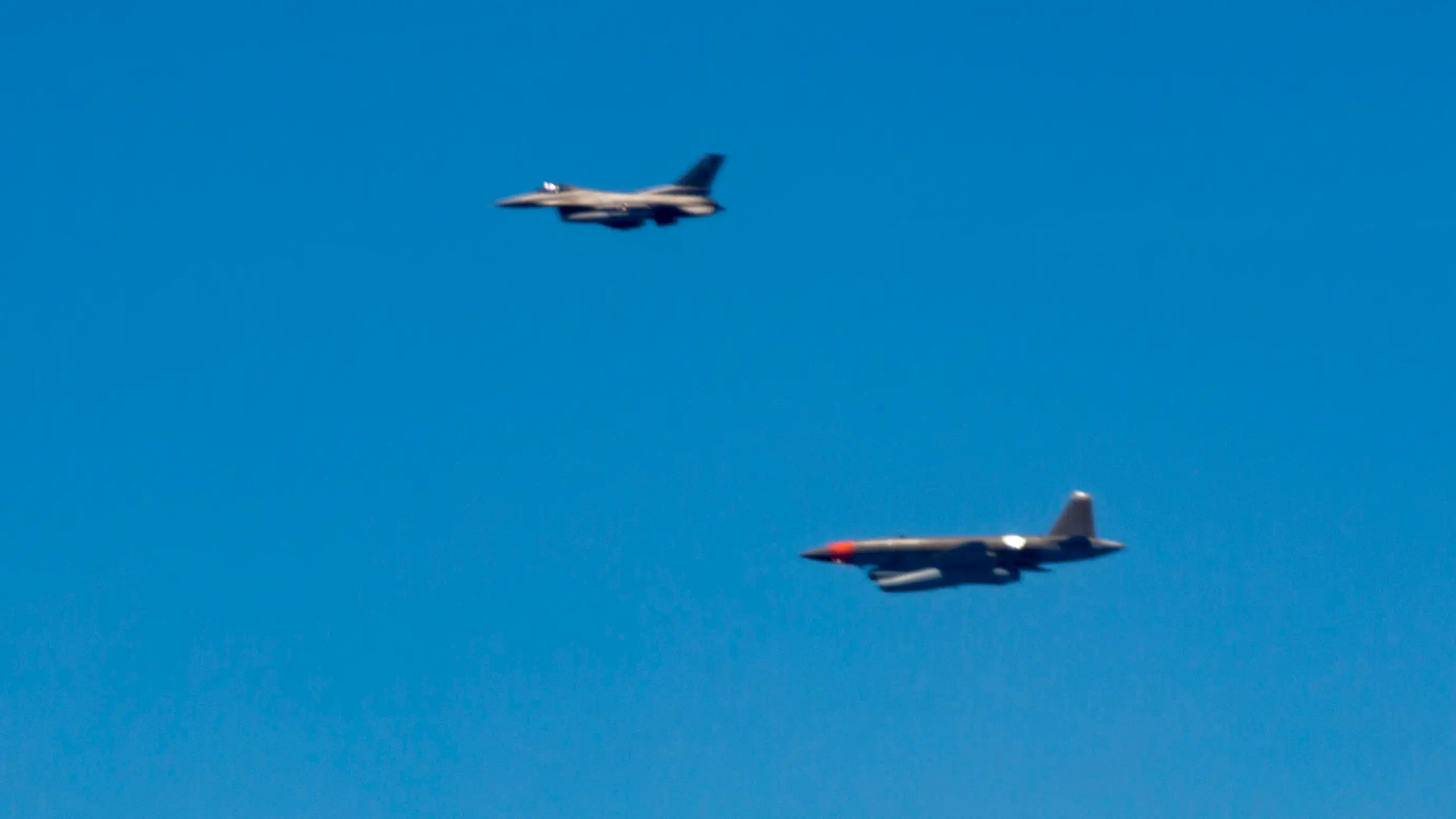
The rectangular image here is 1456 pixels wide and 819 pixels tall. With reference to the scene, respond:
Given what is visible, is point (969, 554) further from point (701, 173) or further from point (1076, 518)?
point (701, 173)

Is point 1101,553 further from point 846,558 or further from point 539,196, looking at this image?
point 539,196

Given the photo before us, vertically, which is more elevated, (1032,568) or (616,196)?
(616,196)

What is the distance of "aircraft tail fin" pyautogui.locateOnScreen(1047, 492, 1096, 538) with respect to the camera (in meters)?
159

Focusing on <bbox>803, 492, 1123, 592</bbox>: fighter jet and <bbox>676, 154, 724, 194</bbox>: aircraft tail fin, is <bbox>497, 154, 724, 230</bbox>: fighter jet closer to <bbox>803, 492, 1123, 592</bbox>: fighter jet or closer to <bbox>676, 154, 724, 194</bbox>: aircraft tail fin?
<bbox>676, 154, 724, 194</bbox>: aircraft tail fin

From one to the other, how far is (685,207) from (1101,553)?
191ft

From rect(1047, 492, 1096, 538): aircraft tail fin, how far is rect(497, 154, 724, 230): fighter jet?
5119cm

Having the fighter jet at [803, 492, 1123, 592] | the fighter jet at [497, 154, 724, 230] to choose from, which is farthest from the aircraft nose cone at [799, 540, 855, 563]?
the fighter jet at [497, 154, 724, 230]

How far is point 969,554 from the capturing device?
504ft

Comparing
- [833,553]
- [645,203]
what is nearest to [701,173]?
[645,203]

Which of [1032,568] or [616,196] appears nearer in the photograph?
[1032,568]

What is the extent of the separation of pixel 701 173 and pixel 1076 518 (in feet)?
191

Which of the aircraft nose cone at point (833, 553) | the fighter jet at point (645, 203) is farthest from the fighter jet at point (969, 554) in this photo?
the fighter jet at point (645, 203)

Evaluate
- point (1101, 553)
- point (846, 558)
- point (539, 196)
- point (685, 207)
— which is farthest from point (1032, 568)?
point (539, 196)

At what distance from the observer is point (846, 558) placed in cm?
15625
